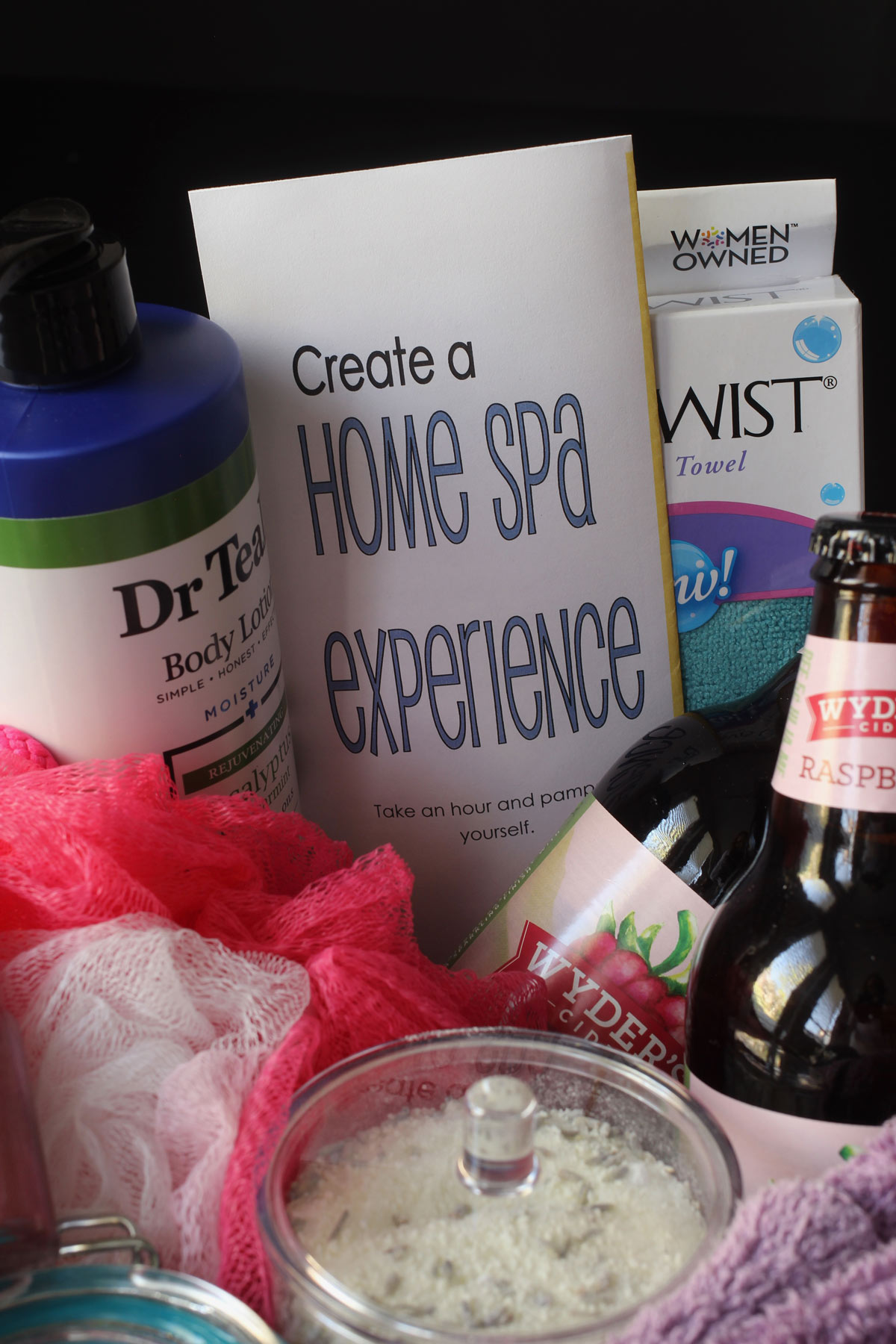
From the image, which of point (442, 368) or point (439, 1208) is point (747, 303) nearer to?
point (442, 368)

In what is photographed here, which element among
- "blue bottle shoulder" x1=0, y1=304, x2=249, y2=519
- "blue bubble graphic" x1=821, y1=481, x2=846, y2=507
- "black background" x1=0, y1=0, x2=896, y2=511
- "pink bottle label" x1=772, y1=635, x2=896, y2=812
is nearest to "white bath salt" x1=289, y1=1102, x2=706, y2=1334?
"pink bottle label" x1=772, y1=635, x2=896, y2=812

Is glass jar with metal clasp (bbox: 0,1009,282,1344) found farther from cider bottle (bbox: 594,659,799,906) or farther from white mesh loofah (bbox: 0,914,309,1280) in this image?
cider bottle (bbox: 594,659,799,906)

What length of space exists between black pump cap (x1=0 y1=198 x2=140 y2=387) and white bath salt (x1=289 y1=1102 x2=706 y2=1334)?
0.29 meters

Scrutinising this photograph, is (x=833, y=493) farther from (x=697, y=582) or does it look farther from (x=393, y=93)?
(x=393, y=93)

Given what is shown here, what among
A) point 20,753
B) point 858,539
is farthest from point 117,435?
point 858,539

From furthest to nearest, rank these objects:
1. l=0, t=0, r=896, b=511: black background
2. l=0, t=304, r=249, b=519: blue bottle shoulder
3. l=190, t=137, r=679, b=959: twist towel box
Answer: l=0, t=0, r=896, b=511: black background < l=190, t=137, r=679, b=959: twist towel box < l=0, t=304, r=249, b=519: blue bottle shoulder

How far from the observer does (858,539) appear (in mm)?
387

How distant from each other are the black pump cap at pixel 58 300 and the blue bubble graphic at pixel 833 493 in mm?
329

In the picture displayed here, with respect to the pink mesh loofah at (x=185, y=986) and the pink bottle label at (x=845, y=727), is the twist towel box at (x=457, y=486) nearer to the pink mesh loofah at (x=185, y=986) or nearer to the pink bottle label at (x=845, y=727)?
the pink mesh loofah at (x=185, y=986)

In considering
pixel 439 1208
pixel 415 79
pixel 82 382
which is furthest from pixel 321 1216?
pixel 415 79

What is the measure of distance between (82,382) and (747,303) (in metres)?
0.31

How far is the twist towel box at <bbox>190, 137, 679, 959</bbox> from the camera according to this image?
0.58 m

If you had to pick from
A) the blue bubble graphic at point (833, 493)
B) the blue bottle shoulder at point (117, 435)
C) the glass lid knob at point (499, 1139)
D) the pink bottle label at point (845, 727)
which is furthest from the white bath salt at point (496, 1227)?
the blue bubble graphic at point (833, 493)

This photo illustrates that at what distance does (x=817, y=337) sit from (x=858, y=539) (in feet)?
0.78
